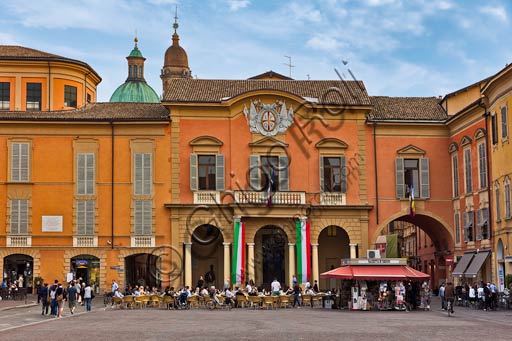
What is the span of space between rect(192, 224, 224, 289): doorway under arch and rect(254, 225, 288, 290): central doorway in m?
2.32

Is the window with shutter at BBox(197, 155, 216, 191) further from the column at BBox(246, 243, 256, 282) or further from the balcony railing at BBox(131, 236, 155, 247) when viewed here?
the balcony railing at BBox(131, 236, 155, 247)

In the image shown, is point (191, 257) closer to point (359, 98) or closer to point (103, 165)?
point (103, 165)

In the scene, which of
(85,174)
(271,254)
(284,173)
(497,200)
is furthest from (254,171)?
(497,200)

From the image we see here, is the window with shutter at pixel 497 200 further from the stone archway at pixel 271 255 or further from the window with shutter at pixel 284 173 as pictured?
the stone archway at pixel 271 255

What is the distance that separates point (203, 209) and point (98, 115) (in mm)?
8412

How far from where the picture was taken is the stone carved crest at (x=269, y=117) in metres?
Answer: 51.2

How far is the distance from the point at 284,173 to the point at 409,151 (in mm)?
7614

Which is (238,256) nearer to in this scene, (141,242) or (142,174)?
(141,242)

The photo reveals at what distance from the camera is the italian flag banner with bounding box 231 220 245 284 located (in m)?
49.4

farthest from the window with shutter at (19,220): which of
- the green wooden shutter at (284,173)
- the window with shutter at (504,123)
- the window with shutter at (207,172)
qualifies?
the window with shutter at (504,123)

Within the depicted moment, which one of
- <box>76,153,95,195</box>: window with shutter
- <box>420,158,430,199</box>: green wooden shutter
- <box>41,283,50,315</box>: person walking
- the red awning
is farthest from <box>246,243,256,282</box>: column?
<box>41,283,50,315</box>: person walking

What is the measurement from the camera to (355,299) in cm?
3981

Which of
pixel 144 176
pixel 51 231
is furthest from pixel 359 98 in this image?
pixel 51 231

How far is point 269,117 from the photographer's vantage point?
5131cm
